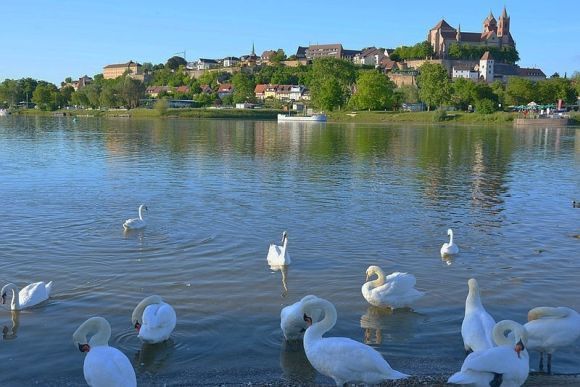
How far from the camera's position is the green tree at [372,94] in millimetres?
145500

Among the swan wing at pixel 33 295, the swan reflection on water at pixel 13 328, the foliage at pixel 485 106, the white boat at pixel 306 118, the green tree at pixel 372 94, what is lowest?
the swan reflection on water at pixel 13 328

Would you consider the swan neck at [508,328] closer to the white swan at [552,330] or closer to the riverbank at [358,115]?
the white swan at [552,330]

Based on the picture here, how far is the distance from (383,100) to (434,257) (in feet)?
440

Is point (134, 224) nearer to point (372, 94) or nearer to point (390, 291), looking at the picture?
point (390, 291)

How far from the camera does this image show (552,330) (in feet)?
29.3

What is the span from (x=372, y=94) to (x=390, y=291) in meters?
137

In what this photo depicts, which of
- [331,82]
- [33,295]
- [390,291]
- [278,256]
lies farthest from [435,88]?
[33,295]

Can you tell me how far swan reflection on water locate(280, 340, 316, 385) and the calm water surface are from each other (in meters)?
0.04

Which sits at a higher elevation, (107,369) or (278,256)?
(107,369)

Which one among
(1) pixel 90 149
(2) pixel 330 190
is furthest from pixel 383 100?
(2) pixel 330 190

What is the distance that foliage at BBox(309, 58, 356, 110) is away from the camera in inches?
5891

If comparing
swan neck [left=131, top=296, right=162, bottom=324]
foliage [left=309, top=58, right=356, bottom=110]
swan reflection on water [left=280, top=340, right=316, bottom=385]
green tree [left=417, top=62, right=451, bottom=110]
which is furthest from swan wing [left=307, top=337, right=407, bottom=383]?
foliage [left=309, top=58, right=356, bottom=110]

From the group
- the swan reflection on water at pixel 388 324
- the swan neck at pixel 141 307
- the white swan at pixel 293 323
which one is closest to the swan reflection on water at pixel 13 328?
the swan neck at pixel 141 307

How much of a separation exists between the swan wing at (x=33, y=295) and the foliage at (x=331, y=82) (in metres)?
139
